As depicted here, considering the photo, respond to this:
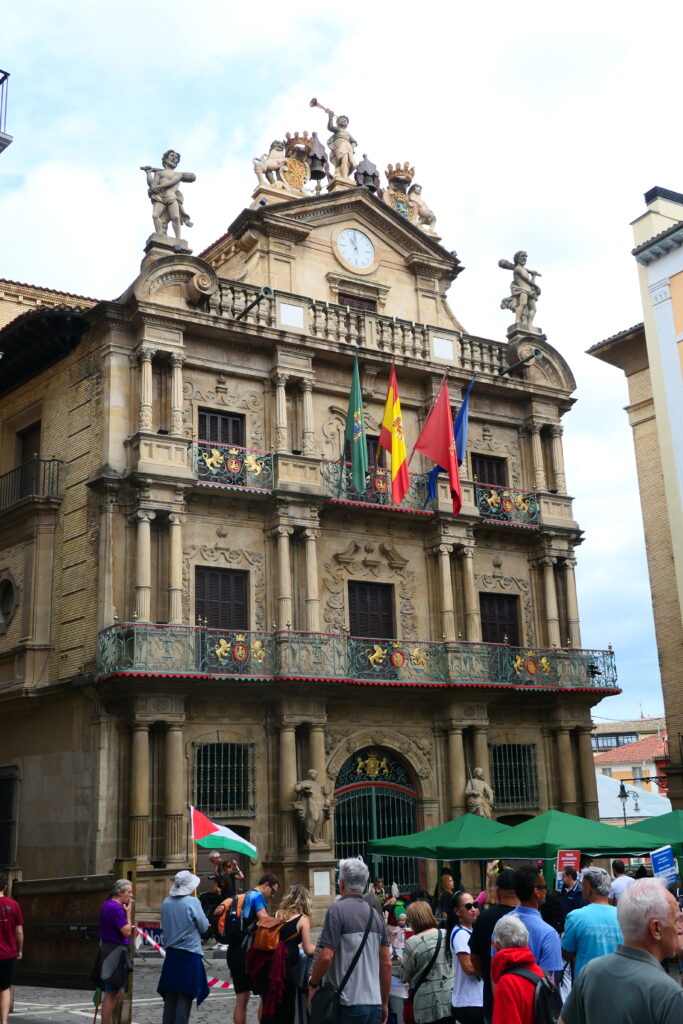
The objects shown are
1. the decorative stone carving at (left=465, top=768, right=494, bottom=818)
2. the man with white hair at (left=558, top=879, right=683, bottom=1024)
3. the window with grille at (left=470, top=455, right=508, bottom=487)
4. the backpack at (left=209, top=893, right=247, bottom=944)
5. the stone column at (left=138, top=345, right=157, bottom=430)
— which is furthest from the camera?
the window with grille at (left=470, top=455, right=508, bottom=487)

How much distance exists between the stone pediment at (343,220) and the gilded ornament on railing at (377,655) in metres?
10.2

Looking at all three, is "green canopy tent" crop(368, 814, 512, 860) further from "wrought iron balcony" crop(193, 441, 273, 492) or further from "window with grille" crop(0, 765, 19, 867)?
"window with grille" crop(0, 765, 19, 867)

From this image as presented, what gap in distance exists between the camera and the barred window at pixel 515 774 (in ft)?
87.6

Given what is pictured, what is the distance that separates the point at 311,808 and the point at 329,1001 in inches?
608

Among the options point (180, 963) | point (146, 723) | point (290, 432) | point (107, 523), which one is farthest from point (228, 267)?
point (180, 963)

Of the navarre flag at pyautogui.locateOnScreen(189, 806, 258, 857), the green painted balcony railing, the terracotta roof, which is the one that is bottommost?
the navarre flag at pyautogui.locateOnScreen(189, 806, 258, 857)

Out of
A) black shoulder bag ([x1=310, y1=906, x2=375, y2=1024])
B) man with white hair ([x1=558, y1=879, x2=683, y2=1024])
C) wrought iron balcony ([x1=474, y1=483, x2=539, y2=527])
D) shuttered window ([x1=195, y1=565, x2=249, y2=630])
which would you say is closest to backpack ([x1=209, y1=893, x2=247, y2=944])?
black shoulder bag ([x1=310, y1=906, x2=375, y2=1024])

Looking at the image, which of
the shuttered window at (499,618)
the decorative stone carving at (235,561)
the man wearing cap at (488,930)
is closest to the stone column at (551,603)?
the shuttered window at (499,618)

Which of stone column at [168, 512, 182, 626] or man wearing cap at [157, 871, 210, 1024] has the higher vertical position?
stone column at [168, 512, 182, 626]

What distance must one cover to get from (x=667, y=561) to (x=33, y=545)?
15930 mm

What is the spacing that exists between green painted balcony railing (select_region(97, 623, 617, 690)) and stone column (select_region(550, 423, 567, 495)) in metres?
4.51

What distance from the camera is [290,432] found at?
84.5ft

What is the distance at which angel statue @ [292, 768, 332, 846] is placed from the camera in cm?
2239

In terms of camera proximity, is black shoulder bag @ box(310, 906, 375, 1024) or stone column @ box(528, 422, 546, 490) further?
stone column @ box(528, 422, 546, 490)
